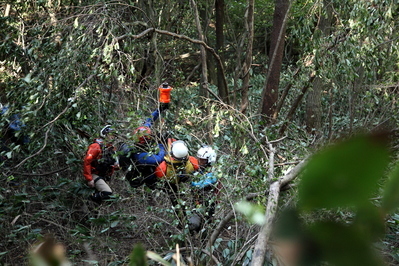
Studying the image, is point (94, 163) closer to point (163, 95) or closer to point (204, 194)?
point (163, 95)

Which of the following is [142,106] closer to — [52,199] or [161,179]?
[161,179]

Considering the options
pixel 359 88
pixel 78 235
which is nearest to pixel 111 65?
pixel 78 235

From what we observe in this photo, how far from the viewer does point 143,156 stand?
5.64m

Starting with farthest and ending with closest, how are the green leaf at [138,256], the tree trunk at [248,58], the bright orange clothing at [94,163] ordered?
the tree trunk at [248,58] < the bright orange clothing at [94,163] < the green leaf at [138,256]

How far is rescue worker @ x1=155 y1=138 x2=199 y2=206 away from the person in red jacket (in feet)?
2.80

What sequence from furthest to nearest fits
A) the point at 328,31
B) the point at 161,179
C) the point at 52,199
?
the point at 328,31
the point at 52,199
the point at 161,179

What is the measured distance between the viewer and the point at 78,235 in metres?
5.99

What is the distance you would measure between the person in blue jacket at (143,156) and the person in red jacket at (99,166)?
1.29 ft

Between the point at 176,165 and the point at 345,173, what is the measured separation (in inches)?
206

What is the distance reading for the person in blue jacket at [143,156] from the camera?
17.7 ft

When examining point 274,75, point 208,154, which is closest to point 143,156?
point 208,154

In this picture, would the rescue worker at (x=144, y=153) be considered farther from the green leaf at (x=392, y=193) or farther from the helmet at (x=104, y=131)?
the green leaf at (x=392, y=193)

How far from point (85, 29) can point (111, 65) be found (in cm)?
67

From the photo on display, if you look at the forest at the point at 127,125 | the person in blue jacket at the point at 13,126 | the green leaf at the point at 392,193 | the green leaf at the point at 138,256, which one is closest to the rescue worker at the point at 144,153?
the forest at the point at 127,125
